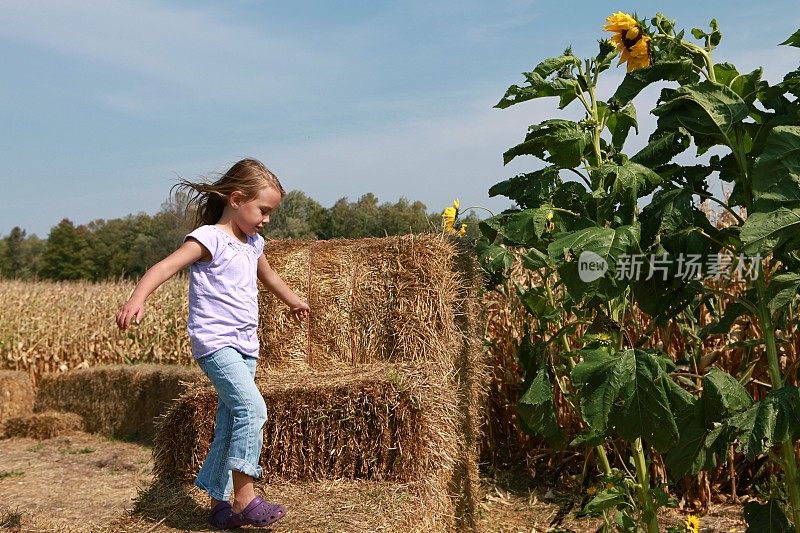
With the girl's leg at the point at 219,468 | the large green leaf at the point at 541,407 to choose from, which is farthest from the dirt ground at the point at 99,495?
the large green leaf at the point at 541,407

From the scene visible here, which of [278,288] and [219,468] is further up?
[278,288]

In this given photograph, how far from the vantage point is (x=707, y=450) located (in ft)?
10.8

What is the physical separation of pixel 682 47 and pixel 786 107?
1.56 feet

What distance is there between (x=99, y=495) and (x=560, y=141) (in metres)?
5.06

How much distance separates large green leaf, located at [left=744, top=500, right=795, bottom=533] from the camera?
3410 millimetres

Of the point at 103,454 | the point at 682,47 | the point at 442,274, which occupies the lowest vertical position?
the point at 103,454

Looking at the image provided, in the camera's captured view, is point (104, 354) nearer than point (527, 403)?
No

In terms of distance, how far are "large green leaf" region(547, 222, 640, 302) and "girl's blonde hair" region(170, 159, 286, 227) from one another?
1.58 meters

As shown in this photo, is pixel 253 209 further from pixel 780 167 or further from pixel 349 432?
pixel 780 167

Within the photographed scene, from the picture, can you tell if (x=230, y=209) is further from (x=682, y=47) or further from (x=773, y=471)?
(x=773, y=471)

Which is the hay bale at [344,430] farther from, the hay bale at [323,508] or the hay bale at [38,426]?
the hay bale at [38,426]

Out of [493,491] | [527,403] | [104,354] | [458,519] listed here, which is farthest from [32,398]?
[527,403]

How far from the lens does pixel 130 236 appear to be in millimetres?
47688

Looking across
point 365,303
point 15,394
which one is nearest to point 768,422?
point 365,303
